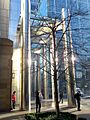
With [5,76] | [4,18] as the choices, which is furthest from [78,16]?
[4,18]

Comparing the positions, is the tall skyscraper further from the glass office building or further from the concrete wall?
the glass office building

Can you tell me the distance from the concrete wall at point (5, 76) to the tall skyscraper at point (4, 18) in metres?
1.36

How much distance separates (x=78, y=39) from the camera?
15039mm

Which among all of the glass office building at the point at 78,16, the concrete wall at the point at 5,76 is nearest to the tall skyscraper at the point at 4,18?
the concrete wall at the point at 5,76

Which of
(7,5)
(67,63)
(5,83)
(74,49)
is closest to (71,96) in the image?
(5,83)

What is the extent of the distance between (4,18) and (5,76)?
6004 millimetres

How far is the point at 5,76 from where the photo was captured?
80.9 feet

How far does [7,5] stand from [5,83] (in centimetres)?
807

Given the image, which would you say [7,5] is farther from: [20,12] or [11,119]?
[11,119]

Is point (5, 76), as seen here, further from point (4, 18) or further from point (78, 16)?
point (78, 16)

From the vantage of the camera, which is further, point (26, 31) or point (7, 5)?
point (7, 5)

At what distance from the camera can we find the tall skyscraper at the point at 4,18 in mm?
26484

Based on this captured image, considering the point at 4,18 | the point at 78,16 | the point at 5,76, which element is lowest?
the point at 5,76

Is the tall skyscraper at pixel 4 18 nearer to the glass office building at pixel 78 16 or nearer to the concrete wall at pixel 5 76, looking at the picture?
the concrete wall at pixel 5 76
